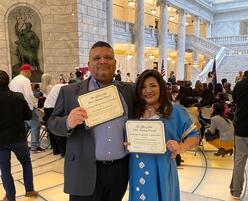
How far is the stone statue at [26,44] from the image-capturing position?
38.6 ft

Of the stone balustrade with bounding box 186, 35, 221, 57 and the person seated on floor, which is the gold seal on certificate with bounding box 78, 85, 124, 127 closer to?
the person seated on floor

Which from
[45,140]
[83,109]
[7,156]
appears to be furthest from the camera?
[45,140]

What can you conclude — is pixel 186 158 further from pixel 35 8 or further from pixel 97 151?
pixel 35 8

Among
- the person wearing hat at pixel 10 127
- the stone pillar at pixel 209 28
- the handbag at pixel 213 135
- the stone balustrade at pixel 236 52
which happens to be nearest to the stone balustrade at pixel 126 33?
the stone balustrade at pixel 236 52

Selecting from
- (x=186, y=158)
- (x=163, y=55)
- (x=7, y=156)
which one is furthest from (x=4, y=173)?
(x=163, y=55)

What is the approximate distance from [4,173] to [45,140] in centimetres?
384

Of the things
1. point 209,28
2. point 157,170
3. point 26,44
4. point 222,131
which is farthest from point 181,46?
point 157,170

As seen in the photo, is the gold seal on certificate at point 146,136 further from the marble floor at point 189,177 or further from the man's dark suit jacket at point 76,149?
the marble floor at point 189,177

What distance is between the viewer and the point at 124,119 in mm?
1904

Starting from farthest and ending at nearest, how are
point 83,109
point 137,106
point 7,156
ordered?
point 7,156
point 137,106
point 83,109

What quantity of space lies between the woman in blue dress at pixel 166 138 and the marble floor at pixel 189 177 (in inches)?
73.4

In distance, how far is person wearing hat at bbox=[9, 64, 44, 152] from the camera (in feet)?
18.3

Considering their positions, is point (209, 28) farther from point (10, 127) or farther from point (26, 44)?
point (10, 127)

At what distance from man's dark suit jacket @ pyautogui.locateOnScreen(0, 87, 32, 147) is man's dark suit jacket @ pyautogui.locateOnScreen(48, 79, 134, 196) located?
161 centimetres
